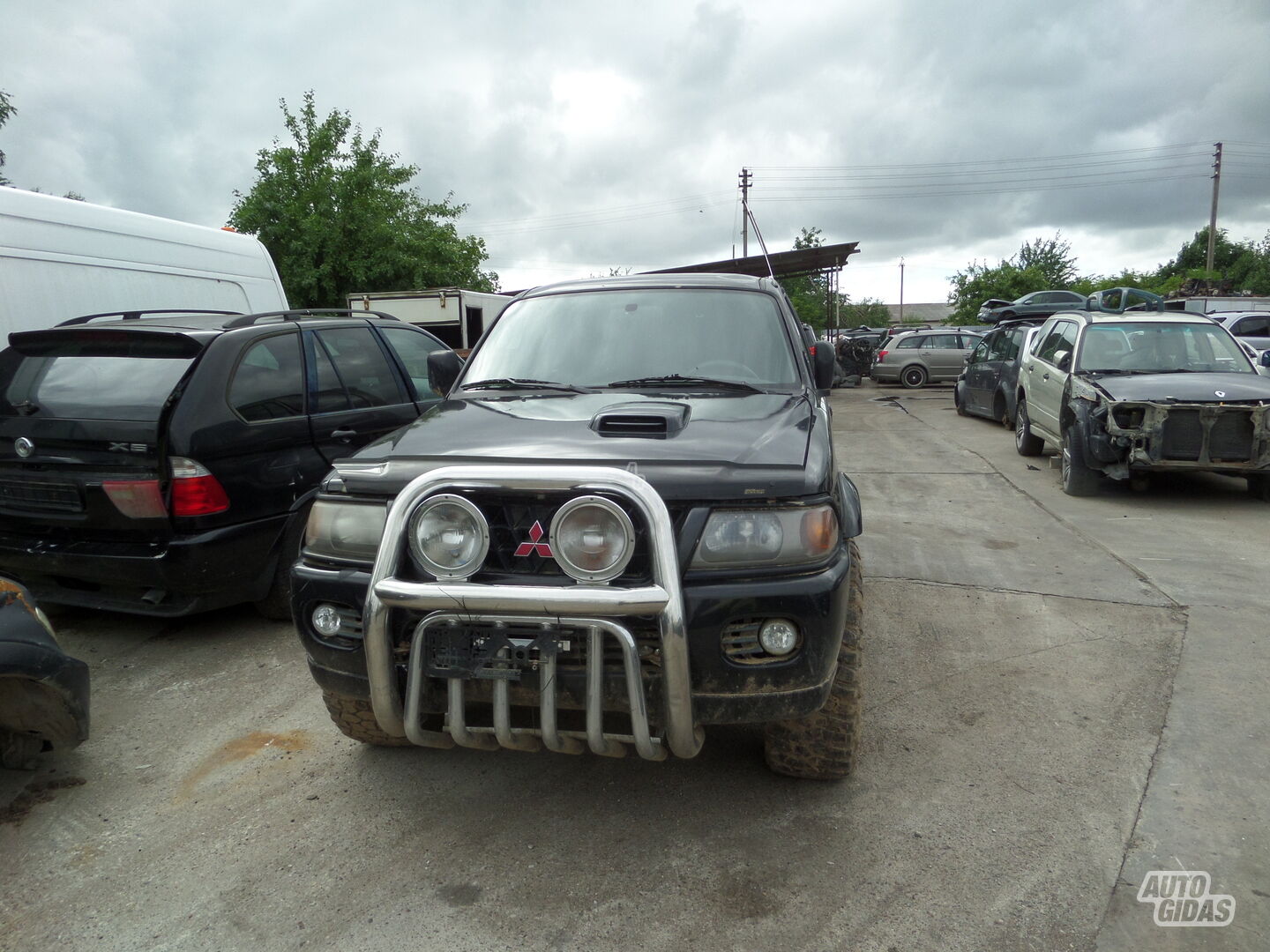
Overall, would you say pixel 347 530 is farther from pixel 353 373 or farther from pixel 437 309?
pixel 437 309

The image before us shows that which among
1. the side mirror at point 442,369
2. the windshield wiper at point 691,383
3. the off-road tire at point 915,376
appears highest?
the side mirror at point 442,369

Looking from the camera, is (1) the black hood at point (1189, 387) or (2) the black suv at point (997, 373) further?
(2) the black suv at point (997, 373)

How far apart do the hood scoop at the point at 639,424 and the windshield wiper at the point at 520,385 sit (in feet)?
2.02

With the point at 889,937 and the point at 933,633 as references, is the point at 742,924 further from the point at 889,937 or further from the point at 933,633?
the point at 933,633

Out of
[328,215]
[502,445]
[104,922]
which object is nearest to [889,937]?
[502,445]

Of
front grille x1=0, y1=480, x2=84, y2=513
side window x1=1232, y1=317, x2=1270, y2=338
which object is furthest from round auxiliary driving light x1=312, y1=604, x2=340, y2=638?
side window x1=1232, y1=317, x2=1270, y2=338

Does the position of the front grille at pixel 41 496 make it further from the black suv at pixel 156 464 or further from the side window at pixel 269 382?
the side window at pixel 269 382

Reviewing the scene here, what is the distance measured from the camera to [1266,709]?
11.4 feet

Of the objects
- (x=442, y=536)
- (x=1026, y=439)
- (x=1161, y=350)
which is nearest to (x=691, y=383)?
(x=442, y=536)

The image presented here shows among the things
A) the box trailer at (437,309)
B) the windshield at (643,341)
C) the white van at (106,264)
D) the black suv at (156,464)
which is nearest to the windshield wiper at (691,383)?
the windshield at (643,341)

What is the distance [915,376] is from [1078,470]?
15452mm

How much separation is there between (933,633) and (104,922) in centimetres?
361

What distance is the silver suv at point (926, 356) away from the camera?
2212 cm

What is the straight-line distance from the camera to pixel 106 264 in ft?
20.3
